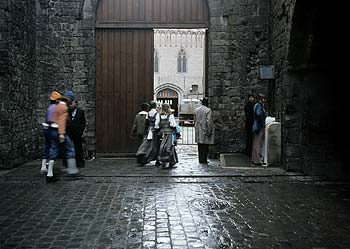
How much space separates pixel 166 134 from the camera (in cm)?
949

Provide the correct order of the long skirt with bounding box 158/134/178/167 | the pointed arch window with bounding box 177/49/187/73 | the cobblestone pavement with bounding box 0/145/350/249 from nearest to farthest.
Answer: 1. the cobblestone pavement with bounding box 0/145/350/249
2. the long skirt with bounding box 158/134/178/167
3. the pointed arch window with bounding box 177/49/187/73

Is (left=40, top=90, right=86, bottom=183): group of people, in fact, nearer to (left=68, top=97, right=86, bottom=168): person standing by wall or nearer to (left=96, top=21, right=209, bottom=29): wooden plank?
(left=68, top=97, right=86, bottom=168): person standing by wall

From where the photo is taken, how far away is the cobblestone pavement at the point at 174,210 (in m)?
4.53

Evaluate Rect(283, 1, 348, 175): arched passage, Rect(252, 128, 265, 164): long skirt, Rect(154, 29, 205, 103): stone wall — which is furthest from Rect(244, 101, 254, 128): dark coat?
Rect(154, 29, 205, 103): stone wall

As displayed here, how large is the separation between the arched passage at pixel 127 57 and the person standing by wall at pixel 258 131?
316 centimetres

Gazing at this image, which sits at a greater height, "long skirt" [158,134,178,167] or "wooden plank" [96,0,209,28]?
"wooden plank" [96,0,209,28]

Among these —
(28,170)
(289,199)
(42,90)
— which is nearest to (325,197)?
(289,199)

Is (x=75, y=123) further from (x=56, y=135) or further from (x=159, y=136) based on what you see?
(x=159, y=136)

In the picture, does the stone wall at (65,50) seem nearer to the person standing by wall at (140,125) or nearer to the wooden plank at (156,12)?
the wooden plank at (156,12)

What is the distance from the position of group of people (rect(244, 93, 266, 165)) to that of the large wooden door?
270 centimetres

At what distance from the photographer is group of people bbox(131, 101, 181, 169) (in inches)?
374

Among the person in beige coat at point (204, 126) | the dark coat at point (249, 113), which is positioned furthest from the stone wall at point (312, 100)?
the person in beige coat at point (204, 126)

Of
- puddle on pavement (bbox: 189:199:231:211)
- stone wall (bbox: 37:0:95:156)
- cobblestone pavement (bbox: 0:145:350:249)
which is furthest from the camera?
stone wall (bbox: 37:0:95:156)

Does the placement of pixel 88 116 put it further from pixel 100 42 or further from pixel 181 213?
pixel 181 213
